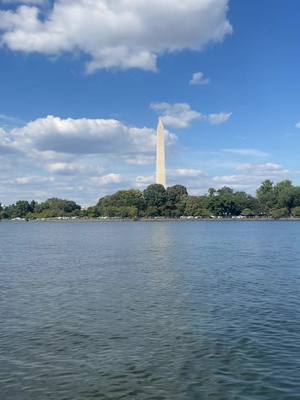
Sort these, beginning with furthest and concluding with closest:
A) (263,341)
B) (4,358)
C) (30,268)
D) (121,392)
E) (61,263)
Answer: (61,263)
(30,268)
(263,341)
(4,358)
(121,392)

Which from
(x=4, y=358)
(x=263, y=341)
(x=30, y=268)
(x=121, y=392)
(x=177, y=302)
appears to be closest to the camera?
(x=121, y=392)

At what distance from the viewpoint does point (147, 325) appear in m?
22.2

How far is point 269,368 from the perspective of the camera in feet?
54.2

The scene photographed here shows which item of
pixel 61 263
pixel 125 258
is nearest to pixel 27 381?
pixel 61 263

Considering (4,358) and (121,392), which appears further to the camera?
(4,358)

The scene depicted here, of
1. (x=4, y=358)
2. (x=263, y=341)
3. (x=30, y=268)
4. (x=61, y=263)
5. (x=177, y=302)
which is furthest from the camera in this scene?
(x=61, y=263)

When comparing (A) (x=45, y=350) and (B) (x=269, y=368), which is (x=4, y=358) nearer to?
(A) (x=45, y=350)

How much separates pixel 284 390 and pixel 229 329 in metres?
6.90

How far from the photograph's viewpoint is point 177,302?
27.8m

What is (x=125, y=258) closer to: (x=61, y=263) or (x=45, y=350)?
(x=61, y=263)

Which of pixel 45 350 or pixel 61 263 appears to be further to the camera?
pixel 61 263

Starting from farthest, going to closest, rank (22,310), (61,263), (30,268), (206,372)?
(61,263)
(30,268)
(22,310)
(206,372)

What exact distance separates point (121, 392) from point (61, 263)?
3652 centimetres

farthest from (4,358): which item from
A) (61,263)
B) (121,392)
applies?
(61,263)
